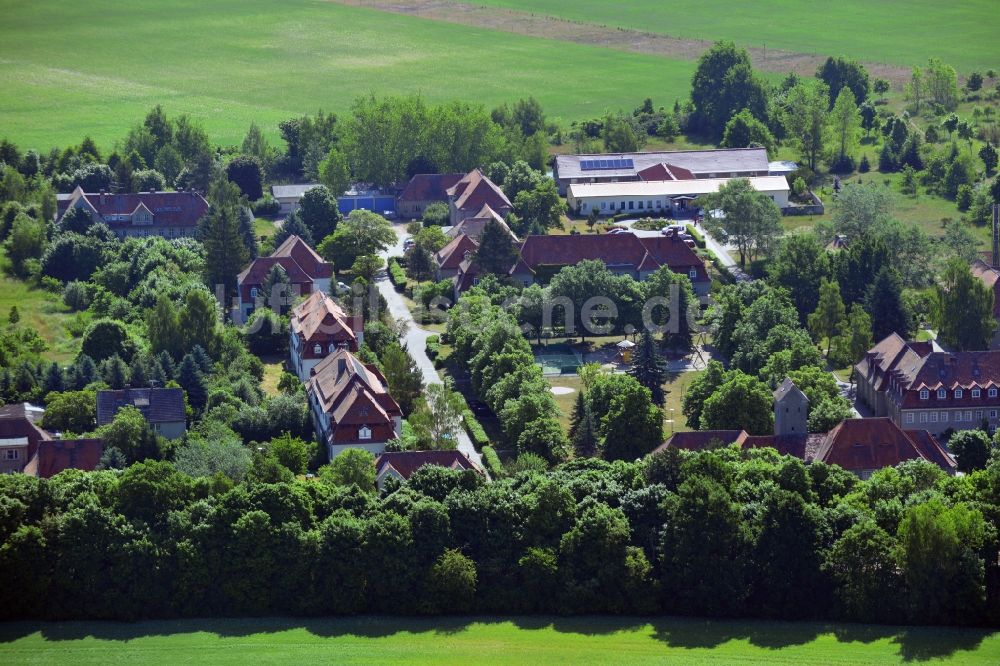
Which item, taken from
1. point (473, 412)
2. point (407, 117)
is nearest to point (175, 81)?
point (407, 117)

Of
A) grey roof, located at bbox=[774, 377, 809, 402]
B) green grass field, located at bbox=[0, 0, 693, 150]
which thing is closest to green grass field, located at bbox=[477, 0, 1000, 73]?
green grass field, located at bbox=[0, 0, 693, 150]

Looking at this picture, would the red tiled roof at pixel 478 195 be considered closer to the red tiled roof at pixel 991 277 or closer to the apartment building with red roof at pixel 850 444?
the red tiled roof at pixel 991 277

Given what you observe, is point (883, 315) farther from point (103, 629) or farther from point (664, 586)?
point (103, 629)

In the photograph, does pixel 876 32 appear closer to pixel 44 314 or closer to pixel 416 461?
pixel 44 314

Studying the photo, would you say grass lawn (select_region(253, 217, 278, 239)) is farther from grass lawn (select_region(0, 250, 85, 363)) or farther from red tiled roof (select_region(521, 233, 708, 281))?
red tiled roof (select_region(521, 233, 708, 281))

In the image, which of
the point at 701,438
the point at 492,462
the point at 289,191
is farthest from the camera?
the point at 289,191

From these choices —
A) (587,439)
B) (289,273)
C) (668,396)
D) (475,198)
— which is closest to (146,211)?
(289,273)
